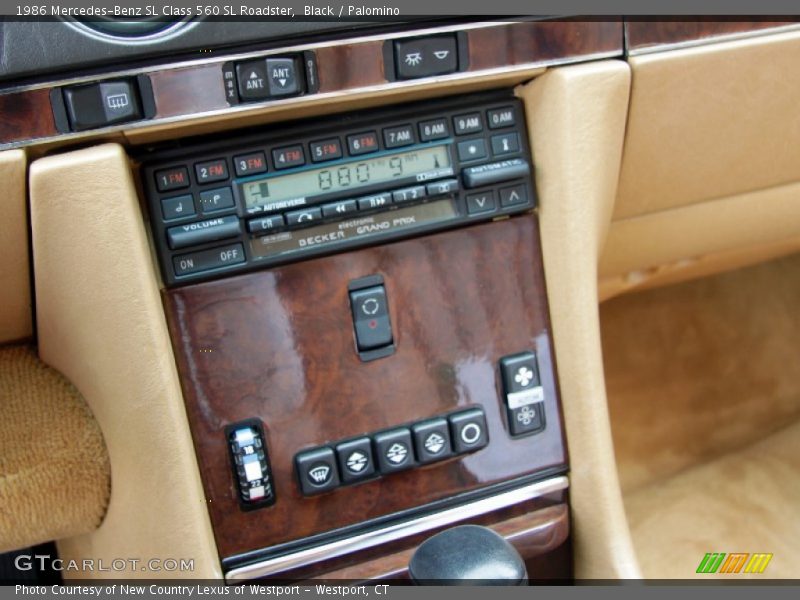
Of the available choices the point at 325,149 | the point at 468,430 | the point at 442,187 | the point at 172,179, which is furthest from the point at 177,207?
the point at 468,430

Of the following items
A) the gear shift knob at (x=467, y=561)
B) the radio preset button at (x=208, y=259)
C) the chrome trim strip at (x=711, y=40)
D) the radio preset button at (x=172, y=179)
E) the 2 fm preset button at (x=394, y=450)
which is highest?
the chrome trim strip at (x=711, y=40)

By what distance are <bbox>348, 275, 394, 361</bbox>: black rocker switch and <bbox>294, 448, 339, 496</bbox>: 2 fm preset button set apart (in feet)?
0.34

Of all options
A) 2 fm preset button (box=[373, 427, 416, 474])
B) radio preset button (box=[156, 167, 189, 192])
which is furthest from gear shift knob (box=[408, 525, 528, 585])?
radio preset button (box=[156, 167, 189, 192])

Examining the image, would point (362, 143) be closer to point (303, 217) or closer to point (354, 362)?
point (303, 217)

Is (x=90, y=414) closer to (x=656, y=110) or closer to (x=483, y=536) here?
(x=483, y=536)

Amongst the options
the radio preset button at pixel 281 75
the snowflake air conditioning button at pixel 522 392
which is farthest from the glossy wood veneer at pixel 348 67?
the snowflake air conditioning button at pixel 522 392

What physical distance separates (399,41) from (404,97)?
59 millimetres

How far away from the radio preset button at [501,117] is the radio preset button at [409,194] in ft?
0.32

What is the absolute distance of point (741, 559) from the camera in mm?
1066

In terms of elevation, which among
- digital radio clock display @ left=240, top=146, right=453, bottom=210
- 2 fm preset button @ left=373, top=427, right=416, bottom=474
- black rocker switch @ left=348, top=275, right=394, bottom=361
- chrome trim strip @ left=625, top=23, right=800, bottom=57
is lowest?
2 fm preset button @ left=373, top=427, right=416, bottom=474

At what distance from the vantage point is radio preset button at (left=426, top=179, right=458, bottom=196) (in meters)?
0.79

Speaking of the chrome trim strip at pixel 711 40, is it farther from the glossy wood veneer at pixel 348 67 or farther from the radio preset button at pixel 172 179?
the radio preset button at pixel 172 179

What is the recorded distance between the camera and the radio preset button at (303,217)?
2.49ft

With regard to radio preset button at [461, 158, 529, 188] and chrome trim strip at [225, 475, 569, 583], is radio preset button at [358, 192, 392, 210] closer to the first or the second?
radio preset button at [461, 158, 529, 188]
